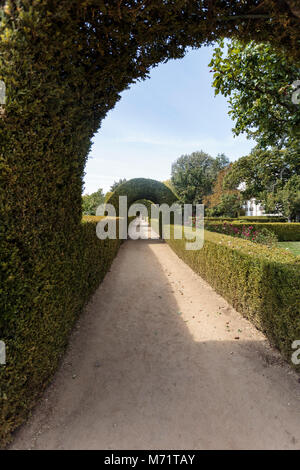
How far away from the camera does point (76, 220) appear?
3516 mm

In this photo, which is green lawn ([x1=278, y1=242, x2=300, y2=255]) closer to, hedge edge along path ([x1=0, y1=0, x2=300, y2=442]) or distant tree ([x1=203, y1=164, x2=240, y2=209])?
hedge edge along path ([x1=0, y1=0, x2=300, y2=442])

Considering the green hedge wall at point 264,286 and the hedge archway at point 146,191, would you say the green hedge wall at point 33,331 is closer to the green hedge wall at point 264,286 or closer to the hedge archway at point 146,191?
the green hedge wall at point 264,286

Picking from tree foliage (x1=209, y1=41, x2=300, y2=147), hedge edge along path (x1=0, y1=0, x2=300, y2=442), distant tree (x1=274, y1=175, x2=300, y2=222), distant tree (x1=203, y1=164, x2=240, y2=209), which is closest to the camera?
hedge edge along path (x1=0, y1=0, x2=300, y2=442)

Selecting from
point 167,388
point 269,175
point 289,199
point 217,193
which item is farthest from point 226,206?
point 167,388

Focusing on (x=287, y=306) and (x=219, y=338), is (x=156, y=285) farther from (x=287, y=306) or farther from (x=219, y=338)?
(x=287, y=306)

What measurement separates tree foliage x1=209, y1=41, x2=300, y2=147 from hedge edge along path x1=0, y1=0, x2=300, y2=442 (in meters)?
2.71

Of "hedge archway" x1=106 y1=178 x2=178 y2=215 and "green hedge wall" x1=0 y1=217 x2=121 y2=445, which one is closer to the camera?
"green hedge wall" x1=0 y1=217 x2=121 y2=445

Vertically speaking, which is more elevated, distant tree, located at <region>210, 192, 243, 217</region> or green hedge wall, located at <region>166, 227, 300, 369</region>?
distant tree, located at <region>210, 192, 243, 217</region>

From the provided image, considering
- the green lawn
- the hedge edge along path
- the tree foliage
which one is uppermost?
the tree foliage

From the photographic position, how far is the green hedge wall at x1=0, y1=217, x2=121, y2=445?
2070 millimetres

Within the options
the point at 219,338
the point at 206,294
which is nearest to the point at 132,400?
the point at 219,338

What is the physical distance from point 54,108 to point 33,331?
2.70 meters

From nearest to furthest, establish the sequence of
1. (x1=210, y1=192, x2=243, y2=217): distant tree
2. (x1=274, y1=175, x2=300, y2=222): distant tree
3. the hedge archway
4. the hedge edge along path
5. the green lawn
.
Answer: the hedge edge along path
the green lawn
the hedge archway
(x1=274, y1=175, x2=300, y2=222): distant tree
(x1=210, y1=192, x2=243, y2=217): distant tree

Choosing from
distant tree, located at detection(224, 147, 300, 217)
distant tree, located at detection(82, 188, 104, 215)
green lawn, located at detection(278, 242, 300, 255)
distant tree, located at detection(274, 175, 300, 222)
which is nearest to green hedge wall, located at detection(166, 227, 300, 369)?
green lawn, located at detection(278, 242, 300, 255)
